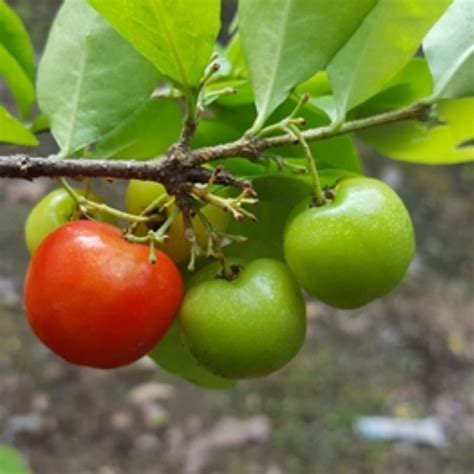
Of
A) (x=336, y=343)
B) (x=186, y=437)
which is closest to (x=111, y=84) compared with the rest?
(x=186, y=437)

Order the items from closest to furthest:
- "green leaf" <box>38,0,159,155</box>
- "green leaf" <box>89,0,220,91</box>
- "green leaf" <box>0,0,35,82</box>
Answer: "green leaf" <box>89,0,220,91</box>, "green leaf" <box>38,0,159,155</box>, "green leaf" <box>0,0,35,82</box>

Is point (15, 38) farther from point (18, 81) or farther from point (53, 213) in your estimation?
point (53, 213)

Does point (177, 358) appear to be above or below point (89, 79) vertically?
below

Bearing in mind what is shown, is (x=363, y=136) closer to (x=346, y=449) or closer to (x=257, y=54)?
(x=257, y=54)

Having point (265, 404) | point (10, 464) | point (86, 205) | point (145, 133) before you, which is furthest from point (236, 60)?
point (265, 404)

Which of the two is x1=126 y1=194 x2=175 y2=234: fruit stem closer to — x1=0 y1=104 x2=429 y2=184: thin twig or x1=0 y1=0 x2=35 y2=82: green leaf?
x1=0 y1=104 x2=429 y2=184: thin twig

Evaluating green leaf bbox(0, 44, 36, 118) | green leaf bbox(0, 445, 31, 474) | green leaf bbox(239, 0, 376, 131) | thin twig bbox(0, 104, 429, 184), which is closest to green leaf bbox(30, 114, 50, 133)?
green leaf bbox(0, 44, 36, 118)

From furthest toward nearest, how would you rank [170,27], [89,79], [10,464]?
[10,464] → [89,79] → [170,27]
